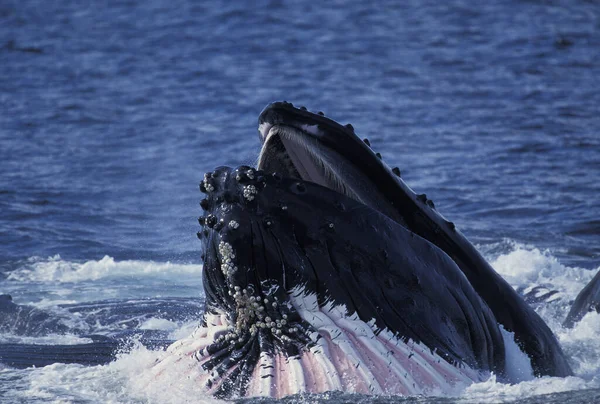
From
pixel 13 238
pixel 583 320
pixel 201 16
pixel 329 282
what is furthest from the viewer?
pixel 201 16

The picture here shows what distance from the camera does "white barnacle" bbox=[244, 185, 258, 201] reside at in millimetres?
6797

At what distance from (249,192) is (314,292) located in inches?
27.8

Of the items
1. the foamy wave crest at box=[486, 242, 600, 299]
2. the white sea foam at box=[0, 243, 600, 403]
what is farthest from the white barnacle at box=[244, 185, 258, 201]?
the foamy wave crest at box=[486, 242, 600, 299]

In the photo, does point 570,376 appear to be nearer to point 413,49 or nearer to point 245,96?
point 245,96

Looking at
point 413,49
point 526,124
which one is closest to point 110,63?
point 413,49

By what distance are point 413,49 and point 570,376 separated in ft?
67.7

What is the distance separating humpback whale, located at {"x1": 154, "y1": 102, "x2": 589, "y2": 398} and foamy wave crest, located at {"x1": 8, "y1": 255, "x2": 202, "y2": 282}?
6.66 metres

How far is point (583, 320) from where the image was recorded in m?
10.7

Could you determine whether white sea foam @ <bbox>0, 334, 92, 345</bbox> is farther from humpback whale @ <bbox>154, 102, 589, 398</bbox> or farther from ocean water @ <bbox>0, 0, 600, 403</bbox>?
humpback whale @ <bbox>154, 102, 589, 398</bbox>

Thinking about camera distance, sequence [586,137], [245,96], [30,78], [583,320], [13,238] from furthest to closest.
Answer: [30,78], [245,96], [586,137], [13,238], [583,320]

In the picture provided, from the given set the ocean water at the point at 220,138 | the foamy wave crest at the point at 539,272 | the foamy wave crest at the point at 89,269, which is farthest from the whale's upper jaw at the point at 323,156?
the foamy wave crest at the point at 89,269

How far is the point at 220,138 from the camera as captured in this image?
2147 centimetres

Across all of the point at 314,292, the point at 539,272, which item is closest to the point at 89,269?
the point at 539,272

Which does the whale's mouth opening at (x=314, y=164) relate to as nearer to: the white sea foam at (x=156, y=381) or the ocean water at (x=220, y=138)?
the ocean water at (x=220, y=138)
